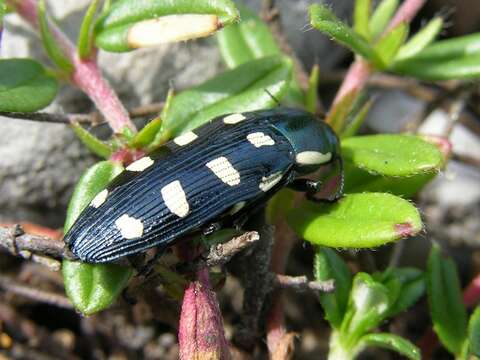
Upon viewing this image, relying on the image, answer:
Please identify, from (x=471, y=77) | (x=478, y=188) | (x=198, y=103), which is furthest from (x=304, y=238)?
(x=478, y=188)

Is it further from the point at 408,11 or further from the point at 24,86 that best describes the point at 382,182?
the point at 24,86

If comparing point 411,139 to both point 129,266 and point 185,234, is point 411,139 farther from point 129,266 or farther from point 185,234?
point 129,266

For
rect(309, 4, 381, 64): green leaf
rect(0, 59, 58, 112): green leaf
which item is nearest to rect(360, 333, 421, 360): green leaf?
rect(309, 4, 381, 64): green leaf

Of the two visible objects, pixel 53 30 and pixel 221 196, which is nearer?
pixel 221 196

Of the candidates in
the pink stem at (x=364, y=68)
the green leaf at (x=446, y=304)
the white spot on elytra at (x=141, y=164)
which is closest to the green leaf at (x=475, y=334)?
the green leaf at (x=446, y=304)

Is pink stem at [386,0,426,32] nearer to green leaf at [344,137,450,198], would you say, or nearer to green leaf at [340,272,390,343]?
green leaf at [344,137,450,198]

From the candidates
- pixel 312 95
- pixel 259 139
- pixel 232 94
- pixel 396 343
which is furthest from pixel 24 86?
pixel 396 343
